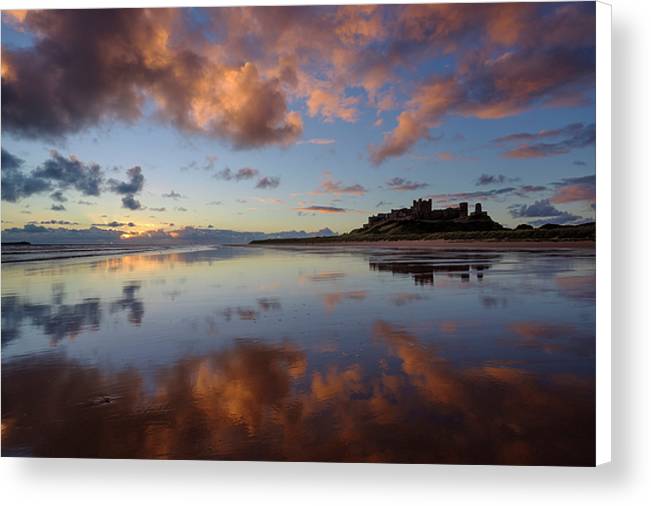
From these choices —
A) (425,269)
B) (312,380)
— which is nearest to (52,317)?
(312,380)

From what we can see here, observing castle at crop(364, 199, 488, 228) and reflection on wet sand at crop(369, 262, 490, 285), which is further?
reflection on wet sand at crop(369, 262, 490, 285)

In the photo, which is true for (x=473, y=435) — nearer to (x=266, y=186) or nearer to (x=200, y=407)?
(x=200, y=407)

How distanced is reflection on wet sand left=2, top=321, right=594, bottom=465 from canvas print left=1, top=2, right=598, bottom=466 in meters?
0.02

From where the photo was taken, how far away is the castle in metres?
5.71

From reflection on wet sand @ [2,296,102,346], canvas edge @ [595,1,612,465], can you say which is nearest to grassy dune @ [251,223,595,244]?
canvas edge @ [595,1,612,465]

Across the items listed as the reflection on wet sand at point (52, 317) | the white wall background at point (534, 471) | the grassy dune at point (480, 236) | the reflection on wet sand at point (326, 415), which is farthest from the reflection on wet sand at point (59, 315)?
the grassy dune at point (480, 236)

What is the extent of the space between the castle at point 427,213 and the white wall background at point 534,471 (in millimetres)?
1580

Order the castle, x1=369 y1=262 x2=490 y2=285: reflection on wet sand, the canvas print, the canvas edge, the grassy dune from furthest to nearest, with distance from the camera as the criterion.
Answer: x1=369 y1=262 x2=490 y2=285: reflection on wet sand
the castle
the grassy dune
the canvas edge
the canvas print

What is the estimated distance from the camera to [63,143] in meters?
5.36

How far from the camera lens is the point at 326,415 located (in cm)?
376

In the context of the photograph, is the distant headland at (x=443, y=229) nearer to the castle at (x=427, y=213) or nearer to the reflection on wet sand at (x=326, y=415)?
the castle at (x=427, y=213)

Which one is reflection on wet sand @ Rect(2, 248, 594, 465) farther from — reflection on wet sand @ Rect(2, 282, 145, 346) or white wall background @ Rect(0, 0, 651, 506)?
white wall background @ Rect(0, 0, 651, 506)

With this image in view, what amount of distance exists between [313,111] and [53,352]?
146 inches

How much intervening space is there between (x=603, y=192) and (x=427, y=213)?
76.3 inches
